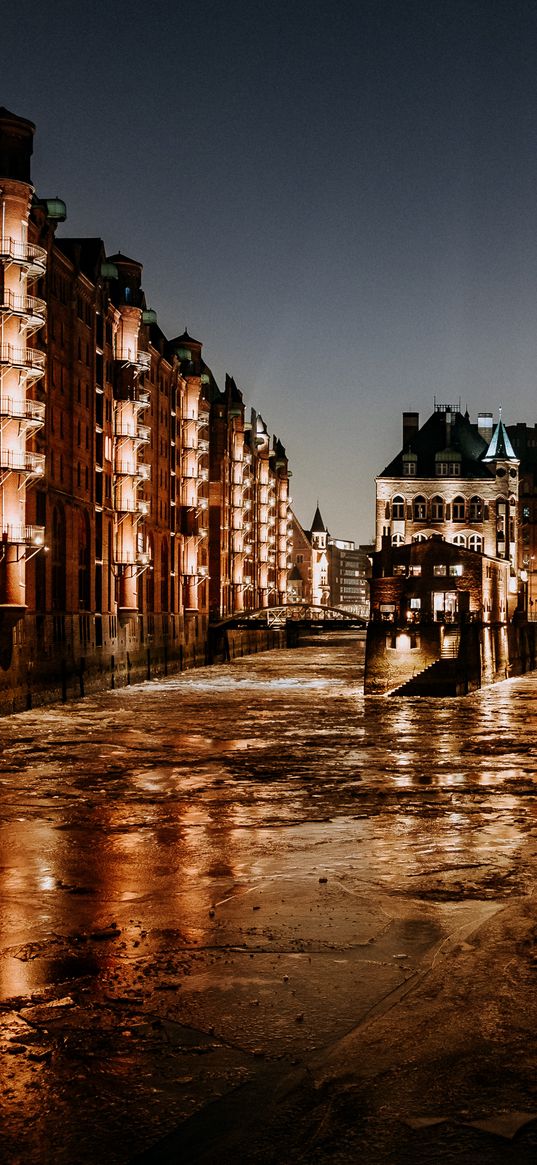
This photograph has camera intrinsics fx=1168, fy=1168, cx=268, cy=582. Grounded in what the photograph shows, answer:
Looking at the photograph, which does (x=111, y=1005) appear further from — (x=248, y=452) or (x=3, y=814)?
(x=248, y=452)

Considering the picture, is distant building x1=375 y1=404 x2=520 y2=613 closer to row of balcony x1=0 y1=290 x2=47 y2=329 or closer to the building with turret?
the building with turret

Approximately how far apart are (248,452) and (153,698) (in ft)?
196

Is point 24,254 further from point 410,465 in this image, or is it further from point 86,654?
point 410,465

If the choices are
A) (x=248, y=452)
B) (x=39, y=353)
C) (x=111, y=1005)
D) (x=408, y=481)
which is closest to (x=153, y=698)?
(x=39, y=353)

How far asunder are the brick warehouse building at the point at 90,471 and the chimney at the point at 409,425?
18.2m

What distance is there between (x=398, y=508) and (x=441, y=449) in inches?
260

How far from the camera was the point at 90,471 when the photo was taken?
58.4 m

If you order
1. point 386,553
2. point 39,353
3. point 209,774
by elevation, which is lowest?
point 209,774

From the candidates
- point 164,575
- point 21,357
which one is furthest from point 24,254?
point 164,575

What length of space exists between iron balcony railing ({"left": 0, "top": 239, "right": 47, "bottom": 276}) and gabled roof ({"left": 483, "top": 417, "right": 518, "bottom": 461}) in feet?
214

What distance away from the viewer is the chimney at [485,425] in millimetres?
115200

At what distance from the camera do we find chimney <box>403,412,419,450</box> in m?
107

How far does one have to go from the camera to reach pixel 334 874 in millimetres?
17156

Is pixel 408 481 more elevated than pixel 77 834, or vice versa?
pixel 408 481
